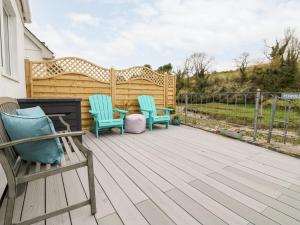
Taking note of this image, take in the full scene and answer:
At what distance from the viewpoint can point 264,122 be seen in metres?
3.87

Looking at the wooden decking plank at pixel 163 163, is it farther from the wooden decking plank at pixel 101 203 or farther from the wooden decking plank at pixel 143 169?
the wooden decking plank at pixel 101 203

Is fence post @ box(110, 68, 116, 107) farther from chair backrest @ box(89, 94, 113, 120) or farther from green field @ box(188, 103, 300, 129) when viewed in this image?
green field @ box(188, 103, 300, 129)

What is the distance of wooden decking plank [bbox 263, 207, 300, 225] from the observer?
4.25 feet

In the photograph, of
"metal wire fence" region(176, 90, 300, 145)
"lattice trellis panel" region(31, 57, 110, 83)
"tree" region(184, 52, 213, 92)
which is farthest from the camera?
"tree" region(184, 52, 213, 92)

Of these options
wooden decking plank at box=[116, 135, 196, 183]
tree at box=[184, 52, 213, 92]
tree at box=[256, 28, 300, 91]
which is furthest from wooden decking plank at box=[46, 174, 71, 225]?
tree at box=[184, 52, 213, 92]

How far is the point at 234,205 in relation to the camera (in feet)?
4.86

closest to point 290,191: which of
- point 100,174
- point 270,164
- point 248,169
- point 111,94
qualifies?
point 248,169

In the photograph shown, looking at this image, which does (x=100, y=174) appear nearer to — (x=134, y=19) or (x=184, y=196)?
(x=184, y=196)

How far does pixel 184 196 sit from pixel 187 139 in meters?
2.08

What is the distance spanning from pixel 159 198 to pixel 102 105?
2.97m

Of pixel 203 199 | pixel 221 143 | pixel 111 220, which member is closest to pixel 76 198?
pixel 111 220

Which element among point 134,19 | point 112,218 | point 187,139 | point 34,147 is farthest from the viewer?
point 134,19

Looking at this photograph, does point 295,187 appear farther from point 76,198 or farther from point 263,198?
point 76,198

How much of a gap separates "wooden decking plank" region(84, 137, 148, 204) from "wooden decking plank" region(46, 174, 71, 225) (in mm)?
455
